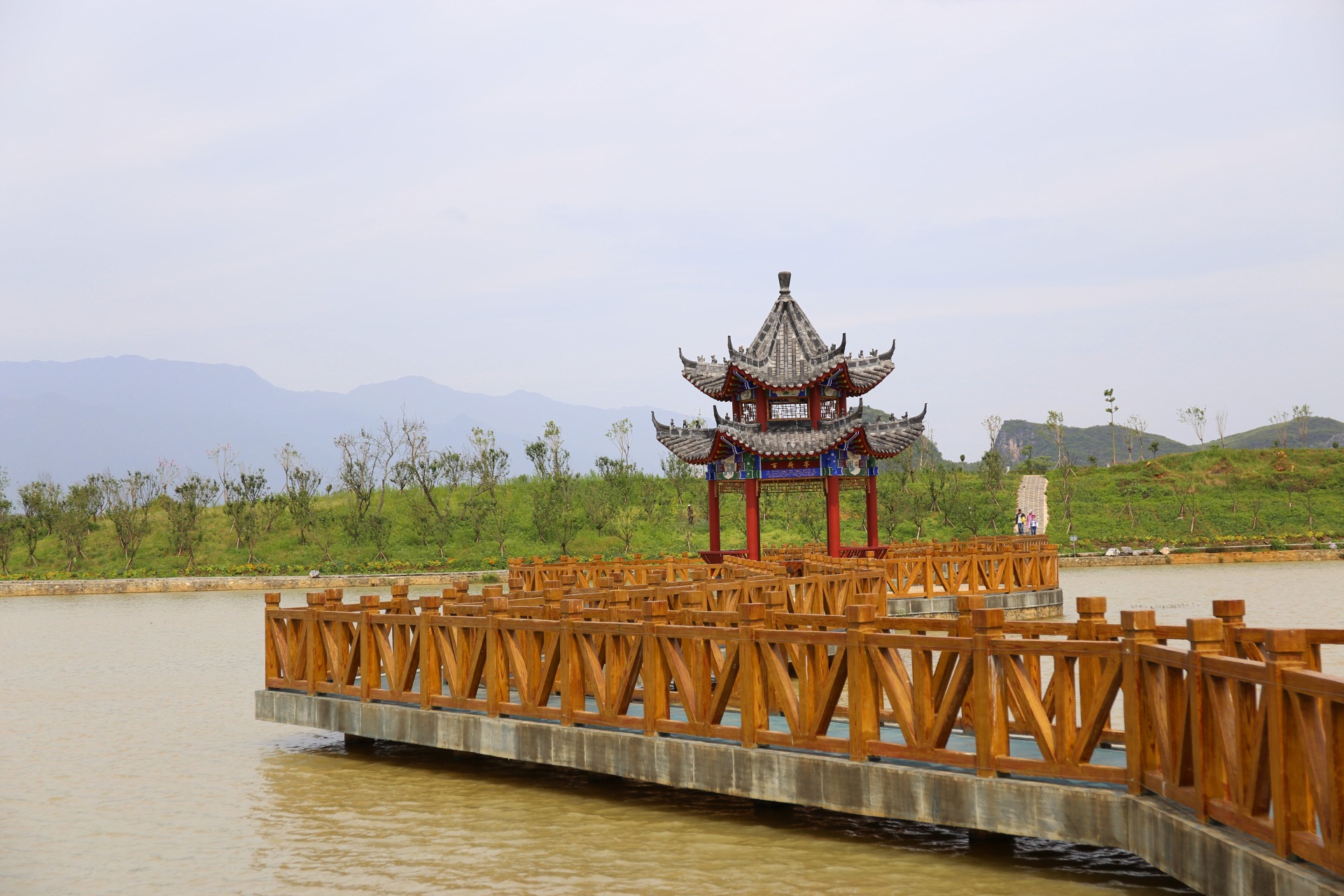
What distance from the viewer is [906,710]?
7348 millimetres

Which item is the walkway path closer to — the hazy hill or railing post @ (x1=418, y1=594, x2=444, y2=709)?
railing post @ (x1=418, y1=594, x2=444, y2=709)

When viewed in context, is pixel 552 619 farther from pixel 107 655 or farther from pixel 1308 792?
pixel 107 655

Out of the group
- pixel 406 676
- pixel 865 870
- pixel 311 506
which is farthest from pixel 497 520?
pixel 865 870

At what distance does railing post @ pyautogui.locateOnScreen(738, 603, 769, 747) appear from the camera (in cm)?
814

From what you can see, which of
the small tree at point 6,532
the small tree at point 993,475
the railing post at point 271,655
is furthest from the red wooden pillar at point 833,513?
the small tree at point 6,532

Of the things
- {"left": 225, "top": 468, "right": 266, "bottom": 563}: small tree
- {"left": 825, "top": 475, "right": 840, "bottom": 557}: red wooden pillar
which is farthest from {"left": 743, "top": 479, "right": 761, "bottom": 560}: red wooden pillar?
{"left": 225, "top": 468, "right": 266, "bottom": 563}: small tree

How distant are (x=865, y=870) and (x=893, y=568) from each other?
50.3ft

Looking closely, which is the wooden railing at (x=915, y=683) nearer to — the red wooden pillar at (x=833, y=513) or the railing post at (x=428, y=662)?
the railing post at (x=428, y=662)

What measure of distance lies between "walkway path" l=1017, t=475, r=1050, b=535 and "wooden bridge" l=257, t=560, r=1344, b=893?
35.6 meters

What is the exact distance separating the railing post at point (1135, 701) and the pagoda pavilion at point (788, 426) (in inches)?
639

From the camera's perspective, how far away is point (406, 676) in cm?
1067

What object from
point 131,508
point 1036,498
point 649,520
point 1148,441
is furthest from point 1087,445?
point 131,508

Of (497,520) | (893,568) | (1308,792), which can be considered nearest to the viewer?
(1308,792)

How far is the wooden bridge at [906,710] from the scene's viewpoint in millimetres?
5254
